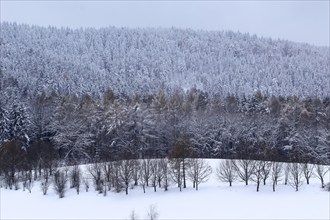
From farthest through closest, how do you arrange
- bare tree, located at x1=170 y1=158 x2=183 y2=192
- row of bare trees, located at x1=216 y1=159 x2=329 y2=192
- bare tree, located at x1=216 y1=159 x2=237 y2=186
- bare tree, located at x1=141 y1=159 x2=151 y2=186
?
bare tree, located at x1=141 y1=159 x2=151 y2=186 < bare tree, located at x1=170 y1=158 x2=183 y2=192 < bare tree, located at x1=216 y1=159 x2=237 y2=186 < row of bare trees, located at x1=216 y1=159 x2=329 y2=192

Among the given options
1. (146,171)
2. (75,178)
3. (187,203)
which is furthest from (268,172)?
(75,178)

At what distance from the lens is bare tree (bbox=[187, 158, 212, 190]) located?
58734 millimetres

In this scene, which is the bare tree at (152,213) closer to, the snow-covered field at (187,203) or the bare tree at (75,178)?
the snow-covered field at (187,203)

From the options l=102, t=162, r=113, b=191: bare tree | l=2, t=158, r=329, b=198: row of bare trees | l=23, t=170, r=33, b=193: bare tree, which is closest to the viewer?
l=2, t=158, r=329, b=198: row of bare trees

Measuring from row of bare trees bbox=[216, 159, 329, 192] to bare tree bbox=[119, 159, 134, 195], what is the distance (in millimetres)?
11547

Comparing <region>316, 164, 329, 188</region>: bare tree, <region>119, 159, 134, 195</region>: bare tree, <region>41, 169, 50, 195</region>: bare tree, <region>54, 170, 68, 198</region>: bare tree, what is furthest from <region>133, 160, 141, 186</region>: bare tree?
<region>316, 164, 329, 188</region>: bare tree

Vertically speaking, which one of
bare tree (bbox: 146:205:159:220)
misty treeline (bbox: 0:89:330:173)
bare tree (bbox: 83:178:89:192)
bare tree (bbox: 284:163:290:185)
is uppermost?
misty treeline (bbox: 0:89:330:173)

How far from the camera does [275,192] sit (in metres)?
56.2

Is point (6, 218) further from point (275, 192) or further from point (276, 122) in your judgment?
point (276, 122)

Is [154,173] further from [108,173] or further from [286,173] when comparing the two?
[286,173]

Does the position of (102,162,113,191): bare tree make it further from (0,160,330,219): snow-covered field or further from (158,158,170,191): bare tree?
(158,158,170,191): bare tree

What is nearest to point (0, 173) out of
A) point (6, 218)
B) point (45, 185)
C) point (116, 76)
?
point (45, 185)

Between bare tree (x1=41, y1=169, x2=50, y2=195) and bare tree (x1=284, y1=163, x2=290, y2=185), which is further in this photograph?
bare tree (x1=41, y1=169, x2=50, y2=195)

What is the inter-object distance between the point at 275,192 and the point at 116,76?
11963cm
